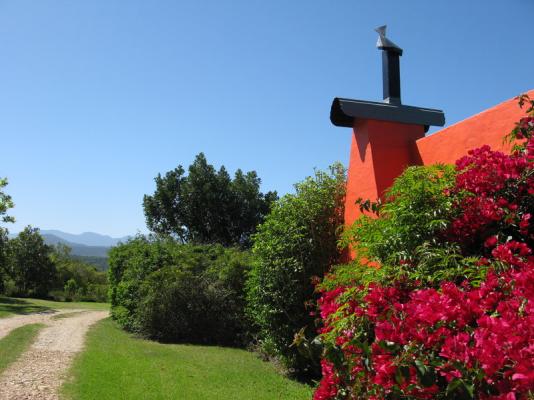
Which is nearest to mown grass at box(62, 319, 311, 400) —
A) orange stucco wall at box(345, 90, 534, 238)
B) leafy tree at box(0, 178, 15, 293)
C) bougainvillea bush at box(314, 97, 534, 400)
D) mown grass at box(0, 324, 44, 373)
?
mown grass at box(0, 324, 44, 373)

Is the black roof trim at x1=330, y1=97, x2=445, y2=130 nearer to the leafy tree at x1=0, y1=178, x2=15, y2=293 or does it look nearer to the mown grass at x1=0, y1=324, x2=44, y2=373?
the mown grass at x1=0, y1=324, x2=44, y2=373

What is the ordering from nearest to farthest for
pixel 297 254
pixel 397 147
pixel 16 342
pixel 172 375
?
pixel 397 147
pixel 297 254
pixel 172 375
pixel 16 342

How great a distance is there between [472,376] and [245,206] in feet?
97.9

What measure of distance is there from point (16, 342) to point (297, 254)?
8465mm

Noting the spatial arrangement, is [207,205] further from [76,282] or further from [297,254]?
[297,254]

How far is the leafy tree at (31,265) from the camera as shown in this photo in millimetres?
31266

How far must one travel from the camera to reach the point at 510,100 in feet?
17.7

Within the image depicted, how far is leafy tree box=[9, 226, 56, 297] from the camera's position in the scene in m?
31.3

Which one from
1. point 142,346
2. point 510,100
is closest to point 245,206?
point 142,346

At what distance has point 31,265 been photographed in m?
31.4

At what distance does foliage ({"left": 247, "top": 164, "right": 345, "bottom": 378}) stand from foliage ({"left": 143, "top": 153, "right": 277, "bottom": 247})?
2192 cm

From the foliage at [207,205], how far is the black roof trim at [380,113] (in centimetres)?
2390

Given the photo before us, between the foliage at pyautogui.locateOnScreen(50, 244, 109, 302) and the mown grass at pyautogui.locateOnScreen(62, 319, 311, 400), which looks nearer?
the mown grass at pyautogui.locateOnScreen(62, 319, 311, 400)

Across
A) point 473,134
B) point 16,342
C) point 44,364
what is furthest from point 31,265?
point 473,134
